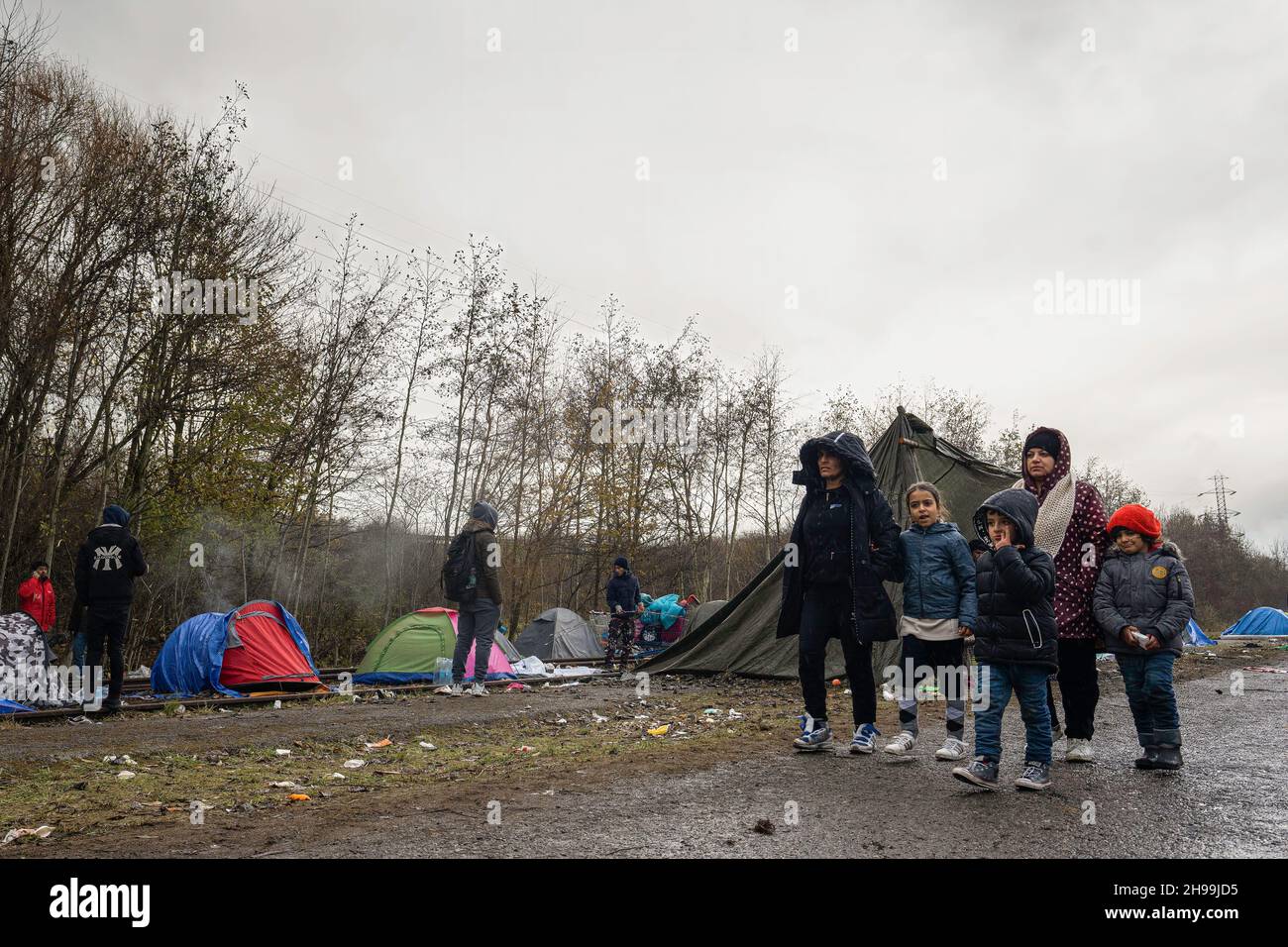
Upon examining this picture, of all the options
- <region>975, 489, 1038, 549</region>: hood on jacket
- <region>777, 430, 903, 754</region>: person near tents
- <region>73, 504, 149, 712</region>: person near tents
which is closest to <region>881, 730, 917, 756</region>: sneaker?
<region>777, 430, 903, 754</region>: person near tents

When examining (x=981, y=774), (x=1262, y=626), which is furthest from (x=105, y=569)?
(x=1262, y=626)

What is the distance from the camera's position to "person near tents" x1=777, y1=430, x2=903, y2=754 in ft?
17.7

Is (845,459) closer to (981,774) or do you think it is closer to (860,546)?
(860,546)

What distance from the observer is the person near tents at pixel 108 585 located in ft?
28.7

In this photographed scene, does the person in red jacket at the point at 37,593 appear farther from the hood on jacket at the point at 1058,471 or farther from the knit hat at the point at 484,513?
the hood on jacket at the point at 1058,471

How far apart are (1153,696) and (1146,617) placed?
0.46 metres

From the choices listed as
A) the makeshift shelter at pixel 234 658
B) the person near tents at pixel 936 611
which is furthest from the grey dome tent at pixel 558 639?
the person near tents at pixel 936 611

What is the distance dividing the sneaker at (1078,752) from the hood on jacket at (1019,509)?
146 centimetres

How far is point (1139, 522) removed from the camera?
531 cm

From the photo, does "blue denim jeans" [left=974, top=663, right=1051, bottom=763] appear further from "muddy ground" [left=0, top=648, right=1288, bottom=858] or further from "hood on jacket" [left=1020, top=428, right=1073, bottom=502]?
"hood on jacket" [left=1020, top=428, right=1073, bottom=502]
